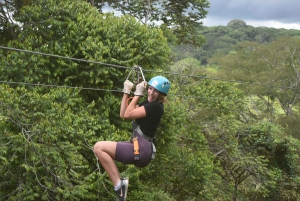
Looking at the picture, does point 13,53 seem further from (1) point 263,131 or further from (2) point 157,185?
(1) point 263,131

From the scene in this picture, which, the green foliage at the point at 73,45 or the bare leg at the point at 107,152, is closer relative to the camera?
the bare leg at the point at 107,152

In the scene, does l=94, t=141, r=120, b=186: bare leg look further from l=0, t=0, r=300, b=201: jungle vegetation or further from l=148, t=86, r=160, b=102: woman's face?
l=0, t=0, r=300, b=201: jungle vegetation

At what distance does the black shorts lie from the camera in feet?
13.4

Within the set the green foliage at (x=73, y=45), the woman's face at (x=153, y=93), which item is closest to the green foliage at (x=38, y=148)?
the green foliage at (x=73, y=45)

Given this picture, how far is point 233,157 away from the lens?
1542 centimetres

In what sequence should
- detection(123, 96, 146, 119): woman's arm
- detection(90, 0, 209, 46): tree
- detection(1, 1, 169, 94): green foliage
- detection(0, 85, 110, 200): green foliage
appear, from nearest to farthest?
detection(123, 96, 146, 119): woman's arm < detection(0, 85, 110, 200): green foliage < detection(1, 1, 169, 94): green foliage < detection(90, 0, 209, 46): tree

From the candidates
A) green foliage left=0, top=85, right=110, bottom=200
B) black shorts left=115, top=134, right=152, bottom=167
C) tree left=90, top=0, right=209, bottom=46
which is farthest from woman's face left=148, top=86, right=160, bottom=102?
tree left=90, top=0, right=209, bottom=46

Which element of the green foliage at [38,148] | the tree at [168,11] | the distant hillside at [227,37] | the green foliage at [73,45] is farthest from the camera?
the distant hillside at [227,37]

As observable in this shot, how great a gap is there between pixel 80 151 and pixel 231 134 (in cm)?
802

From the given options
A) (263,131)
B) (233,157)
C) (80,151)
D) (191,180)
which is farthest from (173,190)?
(80,151)

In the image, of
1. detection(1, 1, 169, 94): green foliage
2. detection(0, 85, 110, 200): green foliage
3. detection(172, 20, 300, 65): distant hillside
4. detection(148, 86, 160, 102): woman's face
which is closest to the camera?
detection(148, 86, 160, 102): woman's face

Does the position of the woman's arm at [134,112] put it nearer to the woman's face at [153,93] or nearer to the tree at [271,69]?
the woman's face at [153,93]

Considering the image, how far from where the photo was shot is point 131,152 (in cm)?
409

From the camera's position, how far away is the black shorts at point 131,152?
4.07 m
